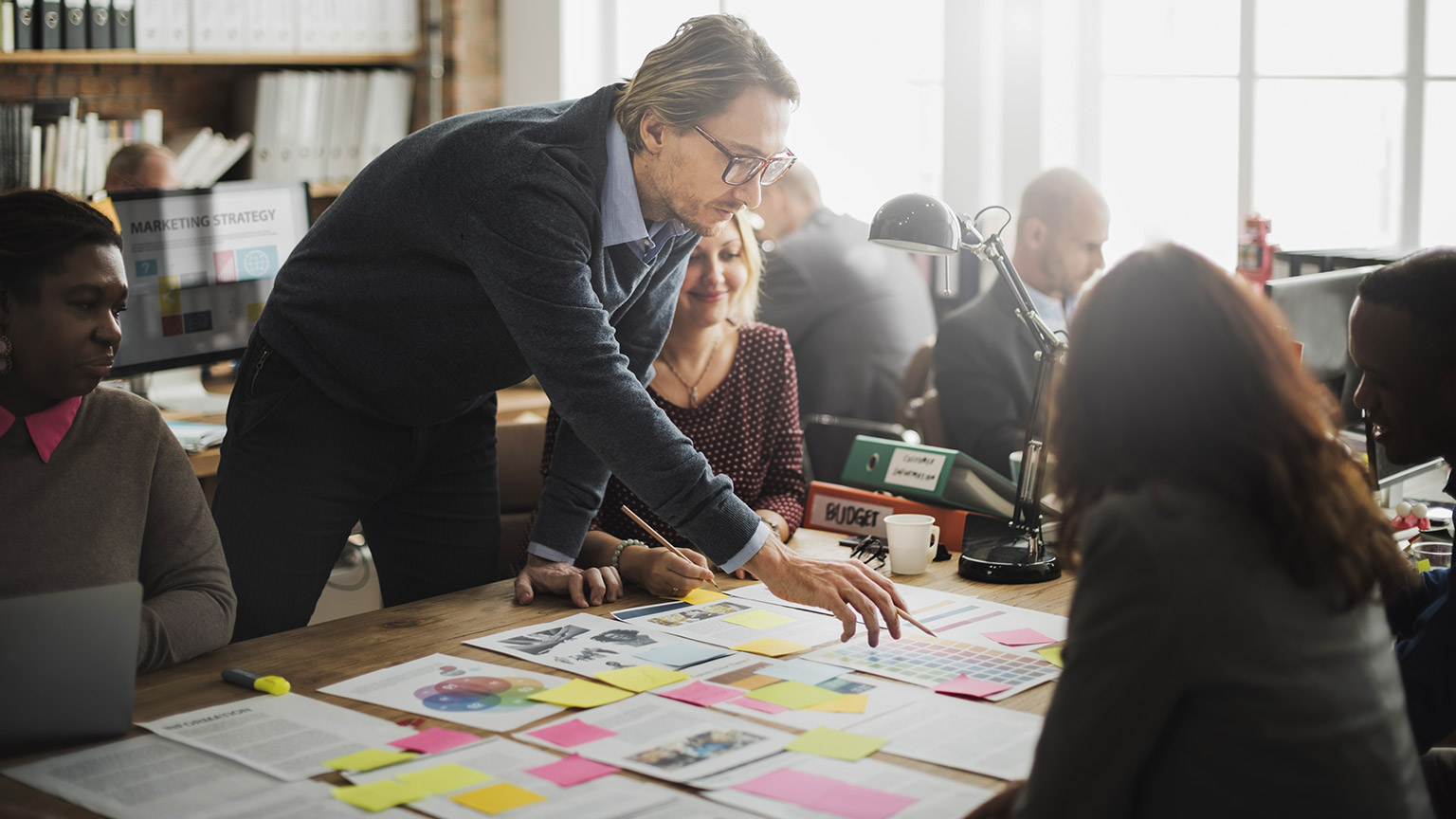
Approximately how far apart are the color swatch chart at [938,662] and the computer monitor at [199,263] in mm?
1848

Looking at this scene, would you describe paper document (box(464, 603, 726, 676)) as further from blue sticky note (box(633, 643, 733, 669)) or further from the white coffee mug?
the white coffee mug

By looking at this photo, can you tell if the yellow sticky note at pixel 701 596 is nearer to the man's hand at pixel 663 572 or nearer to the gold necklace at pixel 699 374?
the man's hand at pixel 663 572

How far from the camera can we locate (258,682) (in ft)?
4.65

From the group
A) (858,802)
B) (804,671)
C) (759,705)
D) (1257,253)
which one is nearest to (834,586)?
(804,671)

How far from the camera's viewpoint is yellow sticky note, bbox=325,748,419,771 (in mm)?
1209

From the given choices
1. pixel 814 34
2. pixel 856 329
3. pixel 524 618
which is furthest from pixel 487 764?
pixel 814 34

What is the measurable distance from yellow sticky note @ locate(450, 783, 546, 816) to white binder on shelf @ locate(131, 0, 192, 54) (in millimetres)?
3853

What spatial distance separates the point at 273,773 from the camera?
47.0 inches

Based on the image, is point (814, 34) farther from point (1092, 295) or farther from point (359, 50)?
point (1092, 295)

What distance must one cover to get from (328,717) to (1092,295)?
2.84 feet

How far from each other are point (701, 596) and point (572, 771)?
0.63 m

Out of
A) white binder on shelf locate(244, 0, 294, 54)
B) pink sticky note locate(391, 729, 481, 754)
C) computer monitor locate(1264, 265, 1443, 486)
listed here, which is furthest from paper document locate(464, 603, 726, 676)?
white binder on shelf locate(244, 0, 294, 54)

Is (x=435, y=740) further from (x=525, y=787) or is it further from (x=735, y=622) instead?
(x=735, y=622)

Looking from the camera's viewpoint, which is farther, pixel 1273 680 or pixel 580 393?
pixel 580 393
